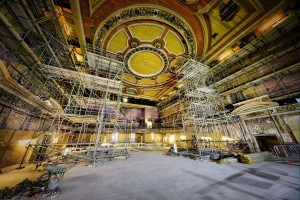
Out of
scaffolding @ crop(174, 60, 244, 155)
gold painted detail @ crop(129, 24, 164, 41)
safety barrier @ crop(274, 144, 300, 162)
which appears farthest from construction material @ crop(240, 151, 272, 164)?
gold painted detail @ crop(129, 24, 164, 41)

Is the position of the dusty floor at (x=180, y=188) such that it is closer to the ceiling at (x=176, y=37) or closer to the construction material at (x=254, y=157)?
the construction material at (x=254, y=157)

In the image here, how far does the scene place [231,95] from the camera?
10.2 m

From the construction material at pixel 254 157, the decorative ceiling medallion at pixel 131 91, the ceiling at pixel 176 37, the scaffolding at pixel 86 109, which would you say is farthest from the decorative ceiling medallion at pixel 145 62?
the construction material at pixel 254 157

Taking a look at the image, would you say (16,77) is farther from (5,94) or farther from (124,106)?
(124,106)

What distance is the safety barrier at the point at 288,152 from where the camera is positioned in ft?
18.3

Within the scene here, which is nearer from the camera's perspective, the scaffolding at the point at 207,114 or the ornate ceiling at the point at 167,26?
the ornate ceiling at the point at 167,26

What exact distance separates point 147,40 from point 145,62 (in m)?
2.69

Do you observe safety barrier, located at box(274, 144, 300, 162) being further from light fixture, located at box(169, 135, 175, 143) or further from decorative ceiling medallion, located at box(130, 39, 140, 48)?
decorative ceiling medallion, located at box(130, 39, 140, 48)

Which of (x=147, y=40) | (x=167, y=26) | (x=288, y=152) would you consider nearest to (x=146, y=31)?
(x=147, y=40)

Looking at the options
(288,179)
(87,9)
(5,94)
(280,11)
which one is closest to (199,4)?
(280,11)

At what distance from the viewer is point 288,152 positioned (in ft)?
20.0

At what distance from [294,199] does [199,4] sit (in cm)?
1000

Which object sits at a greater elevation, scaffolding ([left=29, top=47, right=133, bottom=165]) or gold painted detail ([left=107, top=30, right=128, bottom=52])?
gold painted detail ([left=107, top=30, right=128, bottom=52])

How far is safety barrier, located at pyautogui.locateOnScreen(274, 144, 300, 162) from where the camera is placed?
18.3 feet
